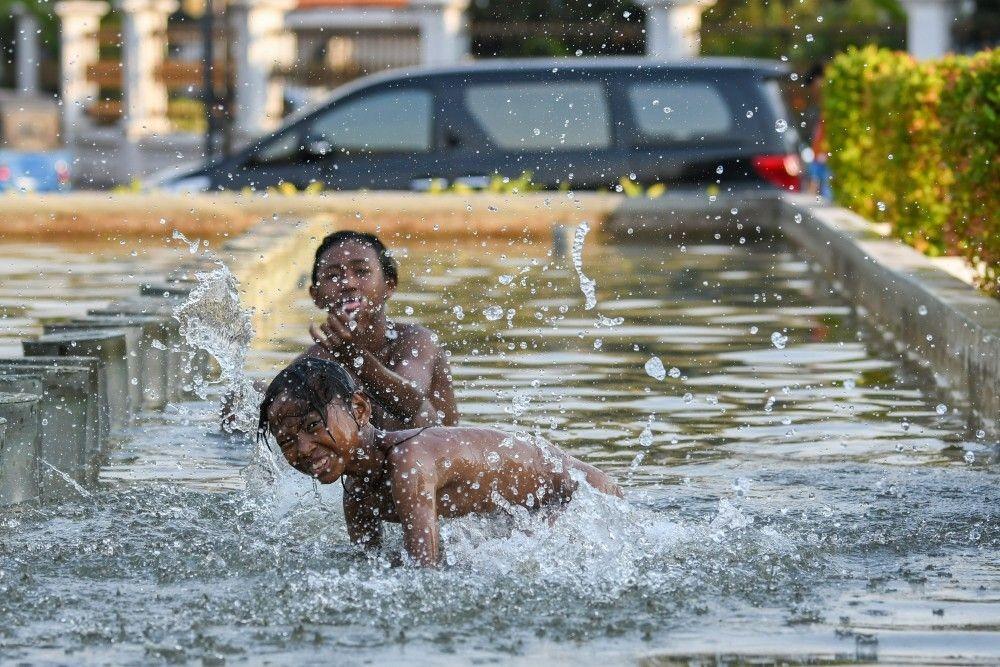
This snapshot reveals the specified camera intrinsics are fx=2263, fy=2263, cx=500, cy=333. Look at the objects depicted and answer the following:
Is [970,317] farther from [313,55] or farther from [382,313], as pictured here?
[313,55]

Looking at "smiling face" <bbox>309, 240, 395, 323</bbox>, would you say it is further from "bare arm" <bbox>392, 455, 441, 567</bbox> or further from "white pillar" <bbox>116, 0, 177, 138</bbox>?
"white pillar" <bbox>116, 0, 177, 138</bbox>

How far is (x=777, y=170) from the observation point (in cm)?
1914

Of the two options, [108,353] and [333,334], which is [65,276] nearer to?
[108,353]

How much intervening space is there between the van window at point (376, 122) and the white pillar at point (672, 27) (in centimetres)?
1105

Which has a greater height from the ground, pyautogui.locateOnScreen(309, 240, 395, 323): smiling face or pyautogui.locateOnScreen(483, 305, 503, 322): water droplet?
pyautogui.locateOnScreen(309, 240, 395, 323): smiling face

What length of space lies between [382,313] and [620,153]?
1203 centimetres

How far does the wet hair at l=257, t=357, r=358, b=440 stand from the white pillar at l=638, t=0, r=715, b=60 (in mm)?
24093

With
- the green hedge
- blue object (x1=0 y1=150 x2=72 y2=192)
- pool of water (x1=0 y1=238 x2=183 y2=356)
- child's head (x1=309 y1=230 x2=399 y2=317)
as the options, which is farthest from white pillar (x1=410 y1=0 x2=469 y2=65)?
child's head (x1=309 y1=230 x2=399 y2=317)

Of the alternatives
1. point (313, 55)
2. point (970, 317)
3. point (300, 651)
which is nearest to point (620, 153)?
point (970, 317)

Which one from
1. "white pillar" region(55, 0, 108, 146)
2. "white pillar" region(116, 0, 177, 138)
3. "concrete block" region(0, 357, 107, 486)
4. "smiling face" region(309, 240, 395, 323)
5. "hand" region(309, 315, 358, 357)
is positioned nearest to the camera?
"hand" region(309, 315, 358, 357)

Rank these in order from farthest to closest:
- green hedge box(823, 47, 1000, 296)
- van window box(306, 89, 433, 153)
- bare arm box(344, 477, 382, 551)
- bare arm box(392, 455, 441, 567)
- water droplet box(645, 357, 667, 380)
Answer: van window box(306, 89, 433, 153)
green hedge box(823, 47, 1000, 296)
water droplet box(645, 357, 667, 380)
bare arm box(344, 477, 382, 551)
bare arm box(392, 455, 441, 567)

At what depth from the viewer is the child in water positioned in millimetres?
5809

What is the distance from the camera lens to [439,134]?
62.9 feet

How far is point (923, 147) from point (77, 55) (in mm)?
25546
